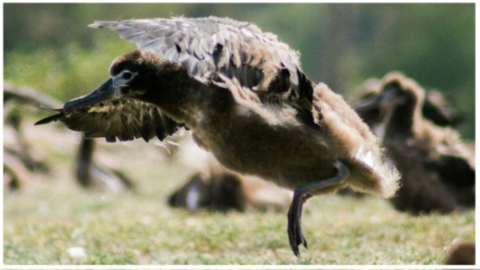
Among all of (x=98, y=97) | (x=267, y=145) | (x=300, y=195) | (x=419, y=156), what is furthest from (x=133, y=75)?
(x=419, y=156)

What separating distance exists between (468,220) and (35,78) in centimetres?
684

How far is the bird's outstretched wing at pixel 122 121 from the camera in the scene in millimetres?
5008

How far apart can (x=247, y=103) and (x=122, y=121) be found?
1176 millimetres

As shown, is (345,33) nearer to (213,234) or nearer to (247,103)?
(213,234)

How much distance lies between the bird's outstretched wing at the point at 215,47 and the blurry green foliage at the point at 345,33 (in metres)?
11.6

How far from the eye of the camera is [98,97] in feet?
14.9

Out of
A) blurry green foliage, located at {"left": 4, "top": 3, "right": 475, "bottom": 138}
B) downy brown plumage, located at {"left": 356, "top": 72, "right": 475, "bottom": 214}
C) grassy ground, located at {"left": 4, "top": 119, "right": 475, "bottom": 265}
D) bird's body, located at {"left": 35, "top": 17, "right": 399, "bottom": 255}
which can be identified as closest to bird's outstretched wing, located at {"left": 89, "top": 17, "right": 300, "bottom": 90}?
bird's body, located at {"left": 35, "top": 17, "right": 399, "bottom": 255}

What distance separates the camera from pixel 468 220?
6941mm

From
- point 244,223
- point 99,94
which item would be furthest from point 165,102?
point 244,223

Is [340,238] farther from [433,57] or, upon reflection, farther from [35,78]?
[433,57]

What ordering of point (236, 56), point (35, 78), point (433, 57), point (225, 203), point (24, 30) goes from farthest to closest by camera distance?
1. point (24, 30)
2. point (433, 57)
3. point (35, 78)
4. point (225, 203)
5. point (236, 56)

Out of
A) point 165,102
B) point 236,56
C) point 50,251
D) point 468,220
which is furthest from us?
point 468,220

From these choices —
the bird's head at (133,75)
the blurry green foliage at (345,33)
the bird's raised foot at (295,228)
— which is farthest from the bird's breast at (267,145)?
the blurry green foliage at (345,33)

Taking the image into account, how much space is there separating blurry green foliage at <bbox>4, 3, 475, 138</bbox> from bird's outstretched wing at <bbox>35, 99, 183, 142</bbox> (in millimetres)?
10751
